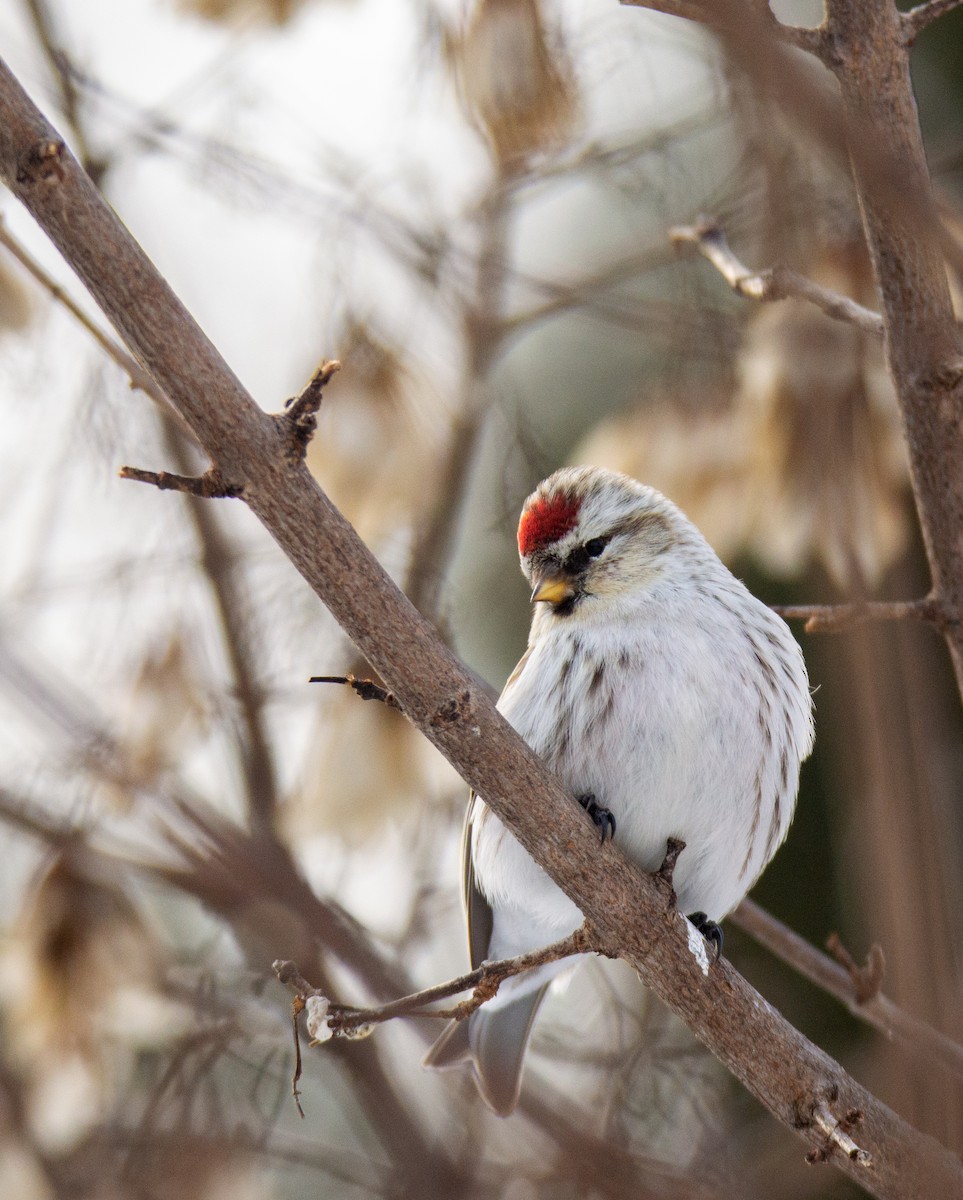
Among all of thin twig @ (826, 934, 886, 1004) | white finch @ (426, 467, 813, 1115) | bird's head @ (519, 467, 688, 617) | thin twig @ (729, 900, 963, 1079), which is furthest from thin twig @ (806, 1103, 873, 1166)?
bird's head @ (519, 467, 688, 617)

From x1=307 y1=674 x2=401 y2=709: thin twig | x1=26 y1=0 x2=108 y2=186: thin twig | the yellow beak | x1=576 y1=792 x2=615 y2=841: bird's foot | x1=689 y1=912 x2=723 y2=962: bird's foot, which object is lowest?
x1=689 y1=912 x2=723 y2=962: bird's foot

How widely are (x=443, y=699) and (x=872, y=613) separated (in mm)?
607

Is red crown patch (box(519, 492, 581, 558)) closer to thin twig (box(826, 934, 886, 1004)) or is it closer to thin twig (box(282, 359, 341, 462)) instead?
thin twig (box(826, 934, 886, 1004))

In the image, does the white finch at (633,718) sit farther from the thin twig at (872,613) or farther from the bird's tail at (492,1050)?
the thin twig at (872,613)

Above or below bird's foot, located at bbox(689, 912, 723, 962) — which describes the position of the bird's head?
above

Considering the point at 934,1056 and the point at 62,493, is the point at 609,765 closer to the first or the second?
the point at 934,1056

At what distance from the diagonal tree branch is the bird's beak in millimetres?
823

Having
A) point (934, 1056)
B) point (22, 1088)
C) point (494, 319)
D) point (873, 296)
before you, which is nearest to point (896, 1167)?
point (934, 1056)

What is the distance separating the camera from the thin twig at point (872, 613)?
5.99 ft

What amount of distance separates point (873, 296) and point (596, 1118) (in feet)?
5.78

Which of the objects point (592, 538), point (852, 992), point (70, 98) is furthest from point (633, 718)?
point (70, 98)

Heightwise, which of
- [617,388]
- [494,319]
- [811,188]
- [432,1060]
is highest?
[617,388]

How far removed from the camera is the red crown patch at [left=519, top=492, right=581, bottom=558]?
2.70 meters

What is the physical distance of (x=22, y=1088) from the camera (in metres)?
2.71
